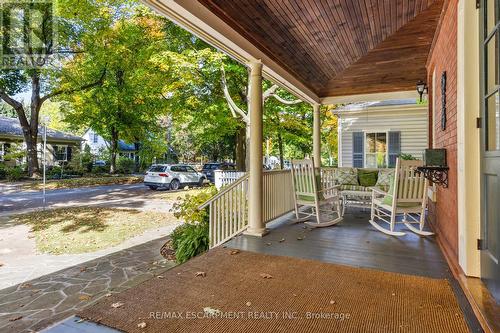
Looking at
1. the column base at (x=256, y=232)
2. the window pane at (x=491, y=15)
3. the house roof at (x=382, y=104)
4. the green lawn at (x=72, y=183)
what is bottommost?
the column base at (x=256, y=232)

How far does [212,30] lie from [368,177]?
4689 millimetres

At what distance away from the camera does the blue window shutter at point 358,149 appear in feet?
32.9

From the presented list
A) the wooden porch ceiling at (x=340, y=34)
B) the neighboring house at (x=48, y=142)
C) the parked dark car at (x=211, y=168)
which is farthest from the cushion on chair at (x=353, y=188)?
the neighboring house at (x=48, y=142)

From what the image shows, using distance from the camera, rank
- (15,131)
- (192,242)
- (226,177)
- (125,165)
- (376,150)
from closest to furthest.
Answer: (192,242) < (376,150) < (226,177) < (15,131) < (125,165)

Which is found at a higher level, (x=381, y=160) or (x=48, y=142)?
(x=48, y=142)

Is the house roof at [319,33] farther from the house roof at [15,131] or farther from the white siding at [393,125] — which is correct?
the house roof at [15,131]

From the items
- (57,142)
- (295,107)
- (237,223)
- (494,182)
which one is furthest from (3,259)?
(57,142)

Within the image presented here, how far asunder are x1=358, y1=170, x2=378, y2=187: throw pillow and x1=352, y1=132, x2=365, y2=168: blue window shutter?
3730mm

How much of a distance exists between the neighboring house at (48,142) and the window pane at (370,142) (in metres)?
19.8

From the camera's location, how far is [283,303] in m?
2.18

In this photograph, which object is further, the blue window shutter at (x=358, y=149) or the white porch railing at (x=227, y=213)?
the blue window shutter at (x=358, y=149)

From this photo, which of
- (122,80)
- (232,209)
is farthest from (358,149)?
(122,80)

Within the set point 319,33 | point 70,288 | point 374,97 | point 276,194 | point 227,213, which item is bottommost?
point 70,288

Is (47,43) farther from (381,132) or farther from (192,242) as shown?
(381,132)
